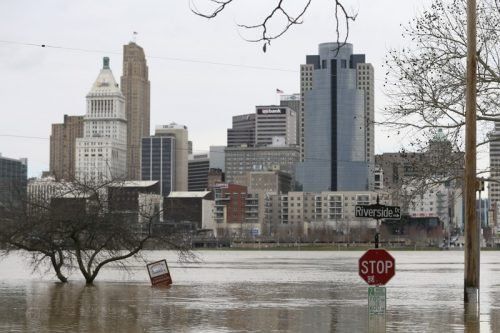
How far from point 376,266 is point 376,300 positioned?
59.0 inches

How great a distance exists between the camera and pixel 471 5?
25.0 metres

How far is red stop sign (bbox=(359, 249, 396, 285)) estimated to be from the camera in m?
21.5

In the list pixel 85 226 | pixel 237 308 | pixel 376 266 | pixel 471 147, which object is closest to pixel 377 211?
pixel 376 266

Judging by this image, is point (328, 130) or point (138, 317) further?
point (328, 130)

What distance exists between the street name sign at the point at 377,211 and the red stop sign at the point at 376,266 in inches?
39.8

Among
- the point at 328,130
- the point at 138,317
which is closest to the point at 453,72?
the point at 138,317

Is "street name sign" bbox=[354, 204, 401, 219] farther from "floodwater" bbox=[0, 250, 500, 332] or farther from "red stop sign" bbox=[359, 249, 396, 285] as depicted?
"floodwater" bbox=[0, 250, 500, 332]

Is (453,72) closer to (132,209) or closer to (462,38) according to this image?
(462,38)

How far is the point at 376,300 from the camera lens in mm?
22766

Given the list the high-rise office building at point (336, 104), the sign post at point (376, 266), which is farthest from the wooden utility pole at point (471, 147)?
the high-rise office building at point (336, 104)

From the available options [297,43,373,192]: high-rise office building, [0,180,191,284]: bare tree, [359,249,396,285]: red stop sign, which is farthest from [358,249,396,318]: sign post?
[297,43,373,192]: high-rise office building

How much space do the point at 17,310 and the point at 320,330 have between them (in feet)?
37.9

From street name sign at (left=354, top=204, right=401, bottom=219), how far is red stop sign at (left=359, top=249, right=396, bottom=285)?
101 centimetres

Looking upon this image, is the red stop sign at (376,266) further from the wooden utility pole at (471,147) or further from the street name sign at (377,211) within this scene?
the wooden utility pole at (471,147)
